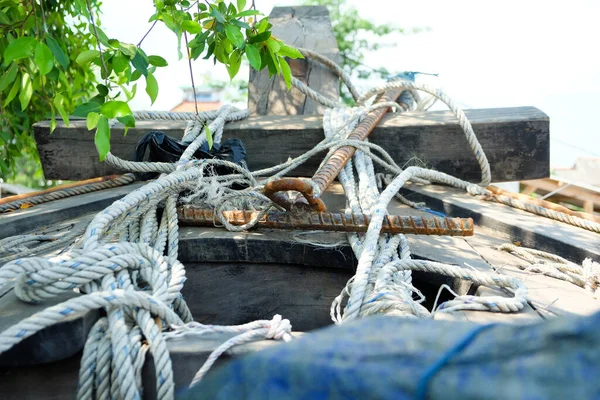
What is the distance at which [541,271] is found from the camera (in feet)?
5.07

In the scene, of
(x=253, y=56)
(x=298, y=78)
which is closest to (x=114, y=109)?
(x=253, y=56)

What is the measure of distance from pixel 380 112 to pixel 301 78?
101 centimetres

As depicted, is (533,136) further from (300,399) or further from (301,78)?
A: (300,399)

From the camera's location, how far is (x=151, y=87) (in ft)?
4.45

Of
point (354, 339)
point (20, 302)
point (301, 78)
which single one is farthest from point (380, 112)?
point (354, 339)

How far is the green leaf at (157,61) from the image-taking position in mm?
1393

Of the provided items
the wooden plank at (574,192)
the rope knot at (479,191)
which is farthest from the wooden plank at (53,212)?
the wooden plank at (574,192)

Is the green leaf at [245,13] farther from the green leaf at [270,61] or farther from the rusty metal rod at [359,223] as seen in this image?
the rusty metal rod at [359,223]

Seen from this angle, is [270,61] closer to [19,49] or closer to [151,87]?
[151,87]

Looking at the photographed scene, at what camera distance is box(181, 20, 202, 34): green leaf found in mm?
1456

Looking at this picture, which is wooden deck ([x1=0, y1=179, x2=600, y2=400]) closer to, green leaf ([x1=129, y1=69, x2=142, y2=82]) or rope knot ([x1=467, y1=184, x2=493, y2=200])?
rope knot ([x1=467, y1=184, x2=493, y2=200])

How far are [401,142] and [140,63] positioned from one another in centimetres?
148

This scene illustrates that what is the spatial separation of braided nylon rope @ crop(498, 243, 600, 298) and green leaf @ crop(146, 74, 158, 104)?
110cm

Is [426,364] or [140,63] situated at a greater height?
[140,63]
